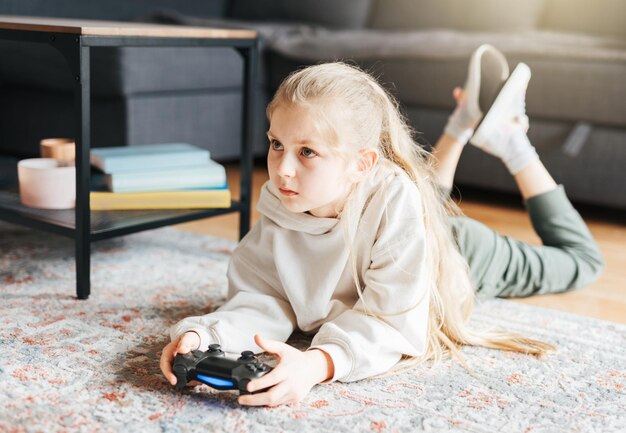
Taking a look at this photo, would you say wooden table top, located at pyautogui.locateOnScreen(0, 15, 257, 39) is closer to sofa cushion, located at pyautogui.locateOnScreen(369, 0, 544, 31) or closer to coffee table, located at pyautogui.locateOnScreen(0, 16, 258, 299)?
coffee table, located at pyautogui.locateOnScreen(0, 16, 258, 299)

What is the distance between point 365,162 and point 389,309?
181mm

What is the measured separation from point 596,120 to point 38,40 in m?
1.25

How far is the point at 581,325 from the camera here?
117 cm

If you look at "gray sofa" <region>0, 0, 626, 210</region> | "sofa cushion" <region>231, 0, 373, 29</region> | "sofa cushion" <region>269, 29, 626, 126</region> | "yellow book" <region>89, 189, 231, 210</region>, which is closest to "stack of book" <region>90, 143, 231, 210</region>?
"yellow book" <region>89, 189, 231, 210</region>

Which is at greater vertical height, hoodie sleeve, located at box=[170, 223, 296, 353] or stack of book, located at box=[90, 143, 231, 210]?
stack of book, located at box=[90, 143, 231, 210]

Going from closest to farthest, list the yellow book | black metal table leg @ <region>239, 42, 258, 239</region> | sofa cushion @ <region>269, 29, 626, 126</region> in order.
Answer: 1. the yellow book
2. black metal table leg @ <region>239, 42, 258, 239</region>
3. sofa cushion @ <region>269, 29, 626, 126</region>

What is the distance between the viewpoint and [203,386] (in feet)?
2.91

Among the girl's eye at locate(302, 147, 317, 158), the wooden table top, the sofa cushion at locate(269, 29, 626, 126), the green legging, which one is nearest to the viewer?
the girl's eye at locate(302, 147, 317, 158)

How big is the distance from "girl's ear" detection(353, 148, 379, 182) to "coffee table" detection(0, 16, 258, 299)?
43cm

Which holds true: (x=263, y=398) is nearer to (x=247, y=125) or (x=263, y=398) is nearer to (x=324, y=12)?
(x=247, y=125)

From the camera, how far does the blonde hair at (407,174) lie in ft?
3.01

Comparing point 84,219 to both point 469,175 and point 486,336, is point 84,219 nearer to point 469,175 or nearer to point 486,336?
point 486,336

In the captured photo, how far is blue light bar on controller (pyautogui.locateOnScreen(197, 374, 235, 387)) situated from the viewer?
823 mm

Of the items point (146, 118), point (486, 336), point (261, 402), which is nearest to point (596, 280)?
point (486, 336)
